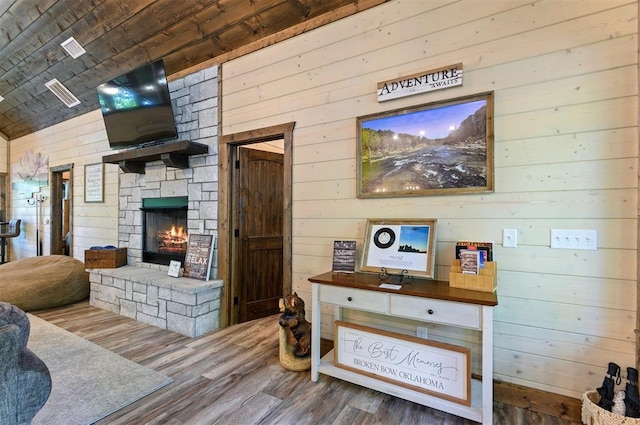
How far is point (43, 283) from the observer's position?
3.98 metres

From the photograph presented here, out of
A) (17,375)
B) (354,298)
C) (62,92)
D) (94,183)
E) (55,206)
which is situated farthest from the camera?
(55,206)

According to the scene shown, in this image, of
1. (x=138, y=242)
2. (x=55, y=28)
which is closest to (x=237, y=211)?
(x=138, y=242)

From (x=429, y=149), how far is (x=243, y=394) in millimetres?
2207

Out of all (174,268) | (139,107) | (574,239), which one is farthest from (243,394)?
(139,107)

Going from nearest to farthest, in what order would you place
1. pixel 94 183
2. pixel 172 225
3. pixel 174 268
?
pixel 174 268 → pixel 172 225 → pixel 94 183

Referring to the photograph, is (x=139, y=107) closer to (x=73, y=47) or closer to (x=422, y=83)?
(x=73, y=47)

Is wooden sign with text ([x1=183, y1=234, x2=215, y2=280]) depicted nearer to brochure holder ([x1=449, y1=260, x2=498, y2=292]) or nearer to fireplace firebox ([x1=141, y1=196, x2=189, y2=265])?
fireplace firebox ([x1=141, y1=196, x2=189, y2=265])

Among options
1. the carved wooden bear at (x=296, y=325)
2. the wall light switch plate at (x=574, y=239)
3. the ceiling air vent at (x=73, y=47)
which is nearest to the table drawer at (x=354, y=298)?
the carved wooden bear at (x=296, y=325)

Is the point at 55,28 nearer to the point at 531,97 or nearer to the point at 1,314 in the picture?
the point at 1,314

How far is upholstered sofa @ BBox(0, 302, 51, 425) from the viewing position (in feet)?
4.10

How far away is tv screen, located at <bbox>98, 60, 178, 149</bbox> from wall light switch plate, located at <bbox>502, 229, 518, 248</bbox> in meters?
3.59

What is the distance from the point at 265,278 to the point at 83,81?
390cm

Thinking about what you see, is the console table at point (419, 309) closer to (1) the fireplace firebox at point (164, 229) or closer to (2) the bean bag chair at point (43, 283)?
(1) the fireplace firebox at point (164, 229)

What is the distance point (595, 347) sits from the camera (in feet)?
5.96
